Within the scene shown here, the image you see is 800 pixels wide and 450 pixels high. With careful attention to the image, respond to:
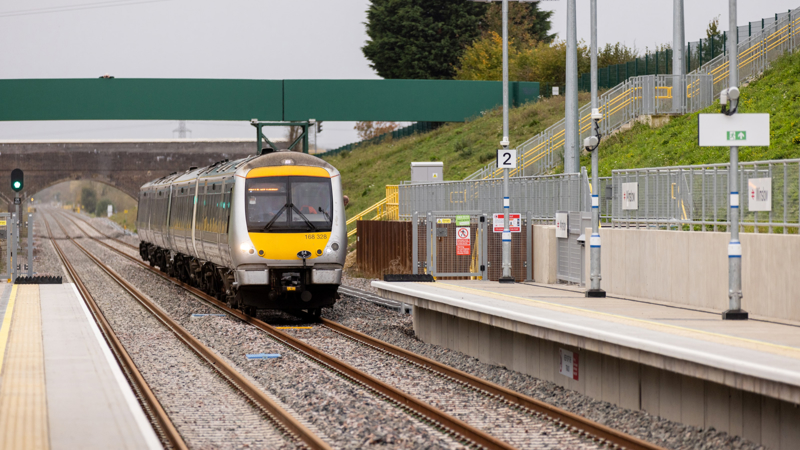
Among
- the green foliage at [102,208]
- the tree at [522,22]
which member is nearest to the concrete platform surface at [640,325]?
the tree at [522,22]

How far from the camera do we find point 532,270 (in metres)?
21.9

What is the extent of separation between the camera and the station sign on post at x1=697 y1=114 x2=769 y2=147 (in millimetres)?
12547

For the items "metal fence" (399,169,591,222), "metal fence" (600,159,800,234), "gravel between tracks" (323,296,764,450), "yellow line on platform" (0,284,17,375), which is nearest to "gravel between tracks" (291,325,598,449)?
"gravel between tracks" (323,296,764,450)

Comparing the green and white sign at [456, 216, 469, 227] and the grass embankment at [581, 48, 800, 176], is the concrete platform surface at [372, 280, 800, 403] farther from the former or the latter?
the grass embankment at [581, 48, 800, 176]

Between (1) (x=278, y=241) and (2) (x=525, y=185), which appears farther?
(2) (x=525, y=185)

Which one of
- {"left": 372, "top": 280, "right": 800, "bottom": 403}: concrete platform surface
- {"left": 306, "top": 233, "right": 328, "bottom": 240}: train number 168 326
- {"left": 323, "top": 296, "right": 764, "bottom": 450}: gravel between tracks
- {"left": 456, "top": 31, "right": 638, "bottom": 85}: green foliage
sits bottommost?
{"left": 323, "top": 296, "right": 764, "bottom": 450}: gravel between tracks

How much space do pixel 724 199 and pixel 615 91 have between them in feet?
81.1

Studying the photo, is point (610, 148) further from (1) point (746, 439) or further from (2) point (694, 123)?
(1) point (746, 439)

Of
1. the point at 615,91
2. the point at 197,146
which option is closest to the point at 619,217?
the point at 615,91

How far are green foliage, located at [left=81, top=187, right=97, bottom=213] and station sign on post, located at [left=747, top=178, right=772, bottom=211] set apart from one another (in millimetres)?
165902

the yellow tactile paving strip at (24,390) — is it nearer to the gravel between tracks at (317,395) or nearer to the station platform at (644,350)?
the gravel between tracks at (317,395)

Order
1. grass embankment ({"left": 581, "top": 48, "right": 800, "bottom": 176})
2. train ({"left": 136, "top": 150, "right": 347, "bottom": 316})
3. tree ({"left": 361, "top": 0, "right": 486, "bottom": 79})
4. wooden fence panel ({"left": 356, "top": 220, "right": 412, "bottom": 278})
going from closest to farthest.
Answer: train ({"left": 136, "top": 150, "right": 347, "bottom": 316})
grass embankment ({"left": 581, "top": 48, "right": 800, "bottom": 176})
wooden fence panel ({"left": 356, "top": 220, "right": 412, "bottom": 278})
tree ({"left": 361, "top": 0, "right": 486, "bottom": 79})

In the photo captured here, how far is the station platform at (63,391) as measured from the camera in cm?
859

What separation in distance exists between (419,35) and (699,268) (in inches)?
2389
